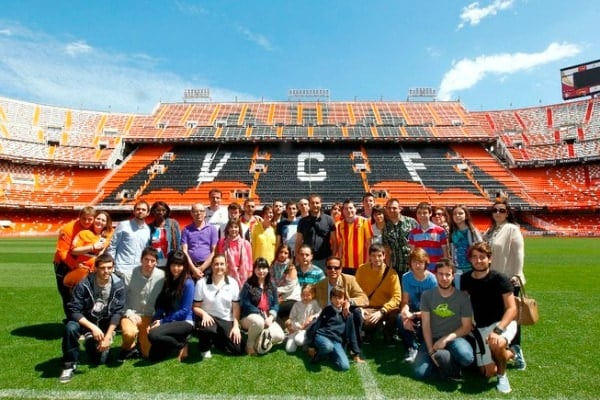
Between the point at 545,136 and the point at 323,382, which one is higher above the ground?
the point at 545,136

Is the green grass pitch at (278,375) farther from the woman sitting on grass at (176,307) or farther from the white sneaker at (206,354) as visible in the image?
the woman sitting on grass at (176,307)

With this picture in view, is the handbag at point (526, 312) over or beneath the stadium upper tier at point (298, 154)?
beneath

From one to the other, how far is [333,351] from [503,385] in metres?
1.76

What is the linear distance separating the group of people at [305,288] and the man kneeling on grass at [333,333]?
0.01 m

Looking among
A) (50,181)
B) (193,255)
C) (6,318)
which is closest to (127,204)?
(50,181)

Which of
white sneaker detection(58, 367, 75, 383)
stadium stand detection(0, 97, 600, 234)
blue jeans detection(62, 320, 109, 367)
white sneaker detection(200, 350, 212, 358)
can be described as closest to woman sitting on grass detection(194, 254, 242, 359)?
white sneaker detection(200, 350, 212, 358)

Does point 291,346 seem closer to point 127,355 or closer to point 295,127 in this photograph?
point 127,355

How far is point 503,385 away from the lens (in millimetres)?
3605

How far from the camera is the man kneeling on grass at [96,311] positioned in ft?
13.2

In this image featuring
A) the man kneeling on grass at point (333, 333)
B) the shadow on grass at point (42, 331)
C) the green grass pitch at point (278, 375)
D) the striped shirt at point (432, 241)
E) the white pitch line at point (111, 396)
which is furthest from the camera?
the shadow on grass at point (42, 331)

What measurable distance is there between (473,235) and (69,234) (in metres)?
5.52

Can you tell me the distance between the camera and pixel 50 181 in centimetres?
3659

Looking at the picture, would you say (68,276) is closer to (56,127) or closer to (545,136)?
(56,127)

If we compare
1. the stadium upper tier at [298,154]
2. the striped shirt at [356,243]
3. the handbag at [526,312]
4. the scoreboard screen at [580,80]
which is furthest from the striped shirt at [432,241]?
the scoreboard screen at [580,80]
